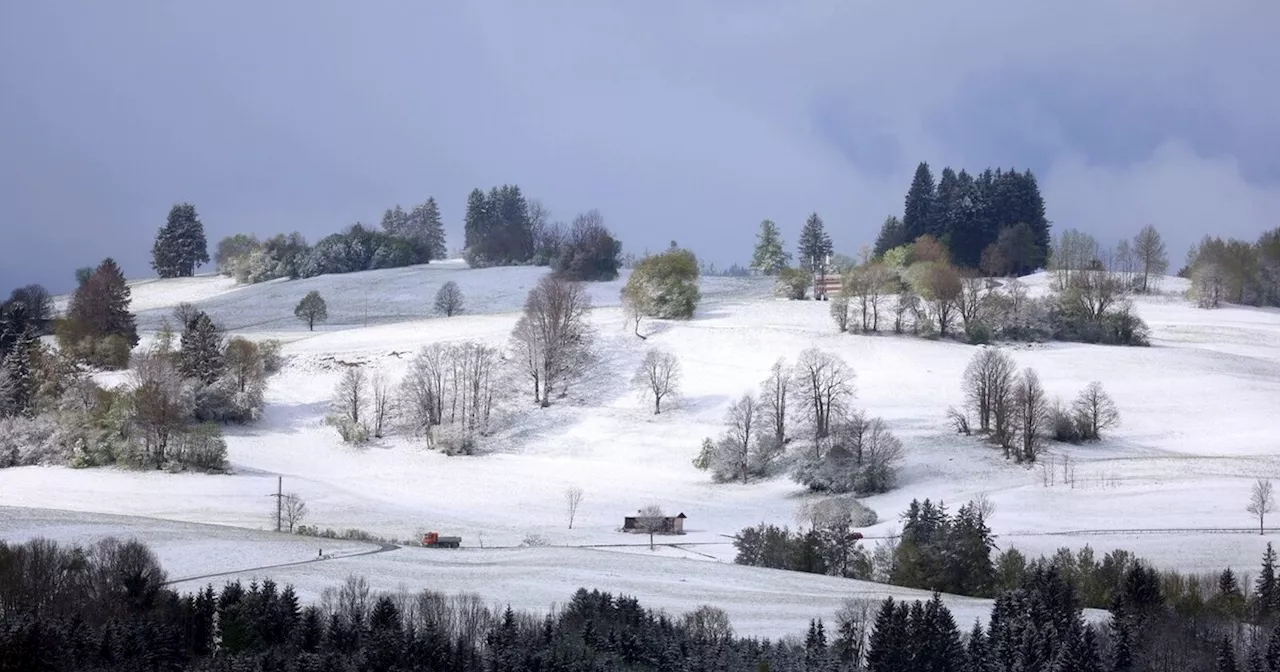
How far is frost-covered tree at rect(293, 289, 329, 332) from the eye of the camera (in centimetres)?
11506

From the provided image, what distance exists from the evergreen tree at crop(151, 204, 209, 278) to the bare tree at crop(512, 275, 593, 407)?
82289mm

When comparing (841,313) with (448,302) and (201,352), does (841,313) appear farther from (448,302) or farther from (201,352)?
(201,352)

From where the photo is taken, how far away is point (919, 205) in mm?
139500

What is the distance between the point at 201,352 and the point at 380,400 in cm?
1313

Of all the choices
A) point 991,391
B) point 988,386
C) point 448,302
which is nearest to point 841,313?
point 988,386

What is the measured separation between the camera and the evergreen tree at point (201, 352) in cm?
8325

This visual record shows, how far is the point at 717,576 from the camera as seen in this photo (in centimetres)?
4550

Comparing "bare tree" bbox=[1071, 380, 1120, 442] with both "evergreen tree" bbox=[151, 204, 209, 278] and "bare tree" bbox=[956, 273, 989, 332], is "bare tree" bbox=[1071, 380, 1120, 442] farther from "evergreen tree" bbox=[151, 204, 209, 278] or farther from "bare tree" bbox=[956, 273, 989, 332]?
"evergreen tree" bbox=[151, 204, 209, 278]

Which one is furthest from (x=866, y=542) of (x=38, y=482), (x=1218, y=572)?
(x=38, y=482)

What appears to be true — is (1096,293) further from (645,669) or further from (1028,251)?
(645,669)

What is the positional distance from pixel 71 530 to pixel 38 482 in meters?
17.4

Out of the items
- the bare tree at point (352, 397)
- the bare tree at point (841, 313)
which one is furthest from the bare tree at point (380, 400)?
the bare tree at point (841, 313)

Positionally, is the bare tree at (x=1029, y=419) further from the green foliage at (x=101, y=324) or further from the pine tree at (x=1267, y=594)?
the green foliage at (x=101, y=324)

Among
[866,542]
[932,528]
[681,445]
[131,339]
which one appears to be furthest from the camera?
[131,339]
